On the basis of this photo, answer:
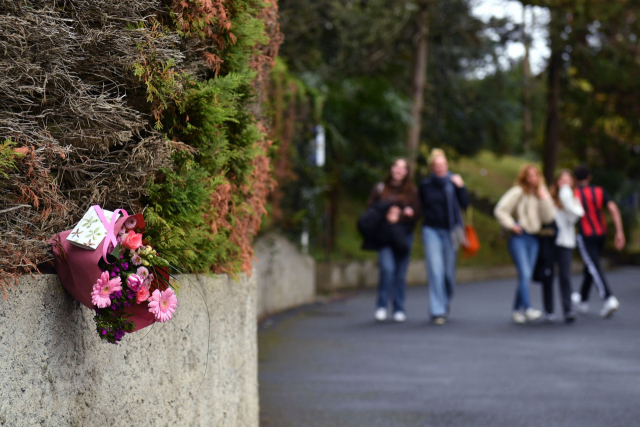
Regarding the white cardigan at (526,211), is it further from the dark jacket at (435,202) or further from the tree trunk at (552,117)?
the tree trunk at (552,117)

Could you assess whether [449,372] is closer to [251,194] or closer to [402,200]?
[251,194]

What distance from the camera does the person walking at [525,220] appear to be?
405 inches

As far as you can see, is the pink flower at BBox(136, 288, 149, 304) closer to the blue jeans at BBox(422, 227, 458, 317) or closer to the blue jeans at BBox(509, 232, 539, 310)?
the blue jeans at BBox(422, 227, 458, 317)

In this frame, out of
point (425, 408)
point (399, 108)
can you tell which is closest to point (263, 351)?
point (425, 408)

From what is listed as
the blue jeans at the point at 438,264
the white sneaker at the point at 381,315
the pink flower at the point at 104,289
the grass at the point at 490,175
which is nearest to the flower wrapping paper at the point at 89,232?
the pink flower at the point at 104,289

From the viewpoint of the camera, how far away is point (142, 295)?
114 inches

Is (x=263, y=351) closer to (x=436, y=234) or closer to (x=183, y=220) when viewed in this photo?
(x=436, y=234)

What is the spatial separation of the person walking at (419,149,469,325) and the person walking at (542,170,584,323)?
1.24m

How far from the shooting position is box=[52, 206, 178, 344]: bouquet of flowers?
2.88 meters

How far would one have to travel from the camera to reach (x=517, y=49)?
70.7 feet

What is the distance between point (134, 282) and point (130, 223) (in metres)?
0.28

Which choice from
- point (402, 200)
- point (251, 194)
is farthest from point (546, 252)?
point (251, 194)

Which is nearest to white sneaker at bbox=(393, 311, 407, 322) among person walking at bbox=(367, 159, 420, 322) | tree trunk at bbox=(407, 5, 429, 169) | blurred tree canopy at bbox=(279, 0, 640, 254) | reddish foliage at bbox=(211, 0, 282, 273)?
person walking at bbox=(367, 159, 420, 322)

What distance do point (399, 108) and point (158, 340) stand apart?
576 inches
